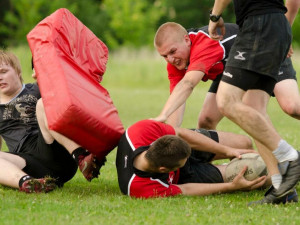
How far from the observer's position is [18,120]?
23.2 feet

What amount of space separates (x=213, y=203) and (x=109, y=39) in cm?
4720

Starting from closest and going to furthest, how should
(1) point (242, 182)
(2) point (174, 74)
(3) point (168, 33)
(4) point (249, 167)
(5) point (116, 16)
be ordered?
(1) point (242, 182)
(4) point (249, 167)
(3) point (168, 33)
(2) point (174, 74)
(5) point (116, 16)

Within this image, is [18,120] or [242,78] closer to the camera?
[242,78]

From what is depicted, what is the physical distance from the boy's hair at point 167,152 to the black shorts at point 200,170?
2.47ft

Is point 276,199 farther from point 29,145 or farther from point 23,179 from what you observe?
point 29,145

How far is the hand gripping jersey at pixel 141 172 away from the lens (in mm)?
6023

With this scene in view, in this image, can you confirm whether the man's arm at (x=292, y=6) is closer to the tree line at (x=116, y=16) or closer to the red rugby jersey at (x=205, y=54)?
the red rugby jersey at (x=205, y=54)

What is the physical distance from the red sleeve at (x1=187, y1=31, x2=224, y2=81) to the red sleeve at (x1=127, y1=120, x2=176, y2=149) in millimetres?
963

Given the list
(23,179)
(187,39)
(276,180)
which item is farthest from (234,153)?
(23,179)

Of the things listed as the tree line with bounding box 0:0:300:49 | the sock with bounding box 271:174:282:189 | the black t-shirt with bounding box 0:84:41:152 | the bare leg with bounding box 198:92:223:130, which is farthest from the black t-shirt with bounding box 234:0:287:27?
the tree line with bounding box 0:0:300:49

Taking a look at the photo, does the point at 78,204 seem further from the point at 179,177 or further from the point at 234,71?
the point at 234,71

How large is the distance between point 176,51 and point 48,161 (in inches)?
73.8

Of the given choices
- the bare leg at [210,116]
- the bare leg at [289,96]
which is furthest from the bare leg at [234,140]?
the bare leg at [210,116]

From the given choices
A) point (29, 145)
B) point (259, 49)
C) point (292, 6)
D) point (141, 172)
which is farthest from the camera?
point (29, 145)
